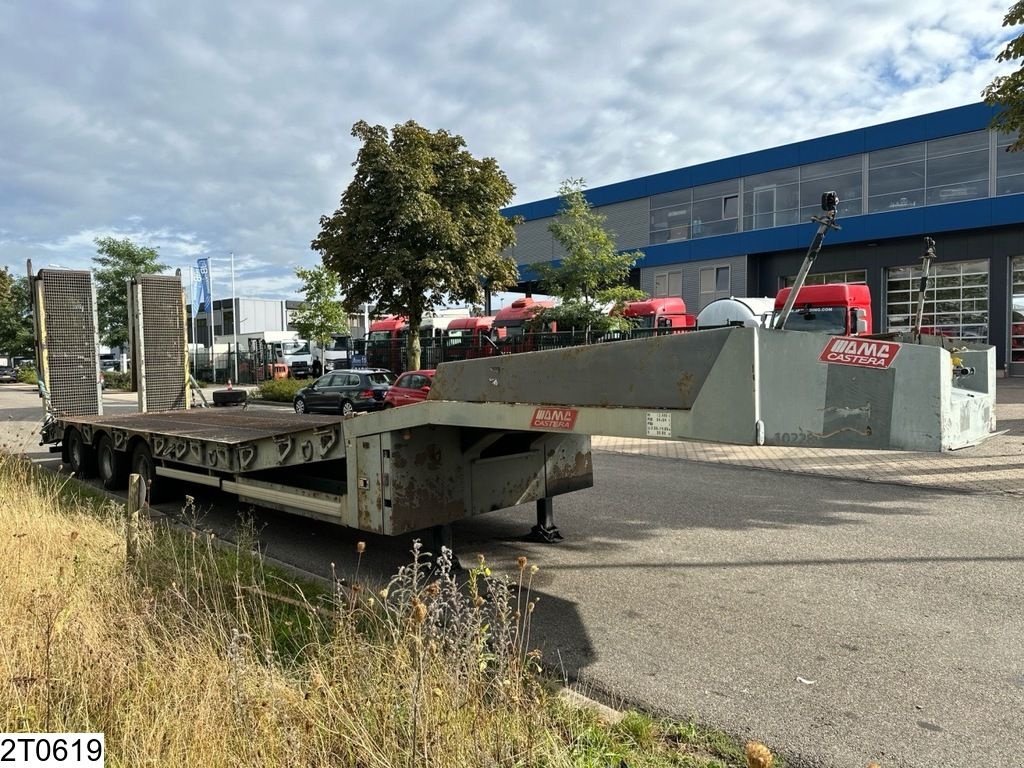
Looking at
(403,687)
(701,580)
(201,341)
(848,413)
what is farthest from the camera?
(201,341)

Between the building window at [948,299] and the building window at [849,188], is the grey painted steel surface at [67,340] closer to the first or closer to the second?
the building window at [948,299]

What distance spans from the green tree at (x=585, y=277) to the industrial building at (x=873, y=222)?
178cm

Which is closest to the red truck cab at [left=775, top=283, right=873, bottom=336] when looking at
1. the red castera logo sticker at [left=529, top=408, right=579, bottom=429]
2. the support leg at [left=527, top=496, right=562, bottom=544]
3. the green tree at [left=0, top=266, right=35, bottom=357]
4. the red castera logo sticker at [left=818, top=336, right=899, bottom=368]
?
the support leg at [left=527, top=496, right=562, bottom=544]

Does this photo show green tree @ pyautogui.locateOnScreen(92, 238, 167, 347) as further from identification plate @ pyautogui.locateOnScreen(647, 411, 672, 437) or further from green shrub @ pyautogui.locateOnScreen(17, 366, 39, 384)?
identification plate @ pyautogui.locateOnScreen(647, 411, 672, 437)

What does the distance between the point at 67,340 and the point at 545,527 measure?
931cm

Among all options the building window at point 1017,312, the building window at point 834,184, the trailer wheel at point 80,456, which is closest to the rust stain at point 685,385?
the trailer wheel at point 80,456

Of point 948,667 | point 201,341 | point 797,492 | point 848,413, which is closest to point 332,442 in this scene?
point 848,413

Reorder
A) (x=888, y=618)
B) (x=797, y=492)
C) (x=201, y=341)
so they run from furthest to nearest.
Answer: (x=201, y=341) → (x=797, y=492) → (x=888, y=618)

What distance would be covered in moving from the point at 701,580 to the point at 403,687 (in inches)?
124

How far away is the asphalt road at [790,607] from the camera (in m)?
3.32

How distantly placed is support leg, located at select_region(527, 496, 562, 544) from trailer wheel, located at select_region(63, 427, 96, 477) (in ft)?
21.9

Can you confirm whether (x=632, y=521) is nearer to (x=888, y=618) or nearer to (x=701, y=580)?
(x=701, y=580)

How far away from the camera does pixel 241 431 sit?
7.57 m

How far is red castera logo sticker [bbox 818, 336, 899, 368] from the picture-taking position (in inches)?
124
